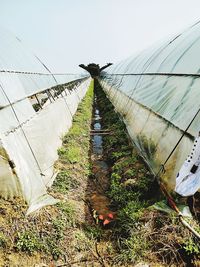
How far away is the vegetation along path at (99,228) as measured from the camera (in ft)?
11.8

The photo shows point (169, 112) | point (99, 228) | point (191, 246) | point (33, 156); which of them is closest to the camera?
point (191, 246)

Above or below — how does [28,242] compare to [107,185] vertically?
above

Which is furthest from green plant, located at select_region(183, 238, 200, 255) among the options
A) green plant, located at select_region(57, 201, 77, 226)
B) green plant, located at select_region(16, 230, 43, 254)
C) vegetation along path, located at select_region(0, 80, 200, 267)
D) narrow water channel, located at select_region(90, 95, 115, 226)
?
green plant, located at select_region(16, 230, 43, 254)

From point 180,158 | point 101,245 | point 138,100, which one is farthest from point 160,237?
point 138,100

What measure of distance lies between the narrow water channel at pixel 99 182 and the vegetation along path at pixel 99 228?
2cm

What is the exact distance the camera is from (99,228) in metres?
4.36

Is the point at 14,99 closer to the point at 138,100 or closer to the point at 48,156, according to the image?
the point at 48,156

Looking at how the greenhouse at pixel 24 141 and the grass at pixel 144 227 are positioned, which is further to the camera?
the greenhouse at pixel 24 141

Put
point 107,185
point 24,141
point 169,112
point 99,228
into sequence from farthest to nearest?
point 107,185 < point 169,112 < point 24,141 < point 99,228

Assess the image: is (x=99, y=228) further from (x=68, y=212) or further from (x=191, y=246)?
(x=191, y=246)

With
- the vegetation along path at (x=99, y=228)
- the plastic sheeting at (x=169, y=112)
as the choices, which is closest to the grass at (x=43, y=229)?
the vegetation along path at (x=99, y=228)

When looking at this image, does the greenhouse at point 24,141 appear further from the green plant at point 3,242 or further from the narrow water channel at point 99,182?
the narrow water channel at point 99,182

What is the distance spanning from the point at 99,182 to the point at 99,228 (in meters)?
1.80

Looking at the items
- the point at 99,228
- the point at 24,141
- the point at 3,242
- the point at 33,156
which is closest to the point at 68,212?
the point at 99,228
